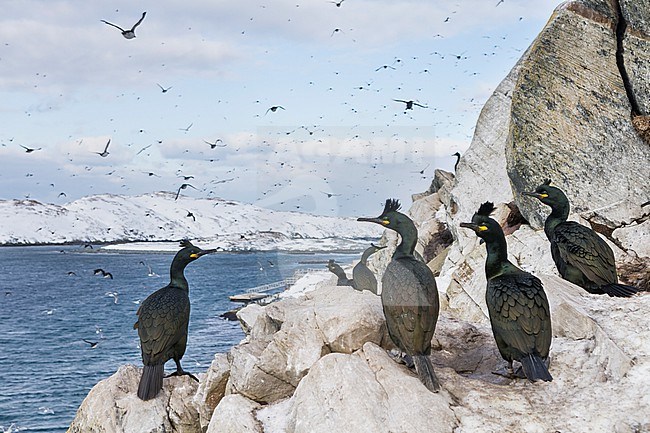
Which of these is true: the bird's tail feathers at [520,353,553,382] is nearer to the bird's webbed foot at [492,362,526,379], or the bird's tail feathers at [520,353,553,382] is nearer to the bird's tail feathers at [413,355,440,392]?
the bird's webbed foot at [492,362,526,379]

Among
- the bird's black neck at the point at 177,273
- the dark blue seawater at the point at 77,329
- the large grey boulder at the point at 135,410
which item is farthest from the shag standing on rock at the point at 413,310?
the dark blue seawater at the point at 77,329

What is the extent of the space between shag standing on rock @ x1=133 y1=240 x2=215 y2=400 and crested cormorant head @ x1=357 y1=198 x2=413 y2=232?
3047mm

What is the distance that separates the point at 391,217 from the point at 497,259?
1323 millimetres

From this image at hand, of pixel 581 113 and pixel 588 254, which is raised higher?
pixel 581 113

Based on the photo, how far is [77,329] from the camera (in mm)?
49031

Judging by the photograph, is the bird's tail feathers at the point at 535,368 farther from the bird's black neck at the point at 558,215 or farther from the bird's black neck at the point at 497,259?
the bird's black neck at the point at 558,215

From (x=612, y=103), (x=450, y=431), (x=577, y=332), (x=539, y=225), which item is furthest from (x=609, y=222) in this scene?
(x=450, y=431)

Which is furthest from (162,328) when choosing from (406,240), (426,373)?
(426,373)

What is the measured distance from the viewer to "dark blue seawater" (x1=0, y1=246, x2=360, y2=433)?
27766 millimetres

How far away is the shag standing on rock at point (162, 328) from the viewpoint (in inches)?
339

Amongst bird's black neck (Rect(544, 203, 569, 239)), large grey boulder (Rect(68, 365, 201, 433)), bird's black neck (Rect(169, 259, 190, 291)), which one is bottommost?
large grey boulder (Rect(68, 365, 201, 433))

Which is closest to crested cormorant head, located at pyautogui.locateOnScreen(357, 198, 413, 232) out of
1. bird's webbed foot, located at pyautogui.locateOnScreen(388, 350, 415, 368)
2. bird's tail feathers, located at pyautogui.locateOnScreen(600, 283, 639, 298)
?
bird's webbed foot, located at pyautogui.locateOnScreen(388, 350, 415, 368)

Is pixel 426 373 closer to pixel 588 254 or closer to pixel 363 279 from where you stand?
pixel 588 254

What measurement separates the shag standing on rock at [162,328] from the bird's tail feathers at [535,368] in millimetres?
4456
